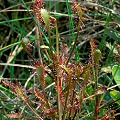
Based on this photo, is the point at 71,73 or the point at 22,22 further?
the point at 22,22

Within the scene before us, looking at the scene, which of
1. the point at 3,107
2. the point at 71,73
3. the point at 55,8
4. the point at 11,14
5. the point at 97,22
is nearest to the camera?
the point at 71,73

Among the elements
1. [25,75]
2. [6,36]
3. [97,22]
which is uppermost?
[97,22]

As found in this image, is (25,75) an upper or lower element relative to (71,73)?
lower

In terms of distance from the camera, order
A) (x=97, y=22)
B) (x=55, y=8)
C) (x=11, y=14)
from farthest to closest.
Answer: (x=11, y=14) → (x=55, y=8) → (x=97, y=22)

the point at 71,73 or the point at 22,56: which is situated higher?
the point at 71,73

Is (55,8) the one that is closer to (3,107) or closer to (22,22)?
(22,22)

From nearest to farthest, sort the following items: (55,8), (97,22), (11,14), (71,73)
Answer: (71,73) → (97,22) → (55,8) → (11,14)

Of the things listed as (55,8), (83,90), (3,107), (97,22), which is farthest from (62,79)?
(55,8)

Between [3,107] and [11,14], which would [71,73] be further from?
[11,14]

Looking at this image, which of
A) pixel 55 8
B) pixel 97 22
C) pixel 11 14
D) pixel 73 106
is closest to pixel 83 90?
pixel 73 106
